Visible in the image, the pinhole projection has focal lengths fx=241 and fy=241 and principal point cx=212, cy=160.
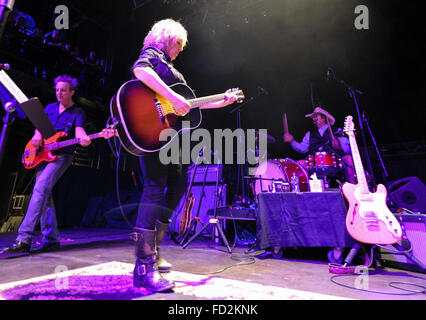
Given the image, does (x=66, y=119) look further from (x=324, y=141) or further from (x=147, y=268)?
(x=324, y=141)

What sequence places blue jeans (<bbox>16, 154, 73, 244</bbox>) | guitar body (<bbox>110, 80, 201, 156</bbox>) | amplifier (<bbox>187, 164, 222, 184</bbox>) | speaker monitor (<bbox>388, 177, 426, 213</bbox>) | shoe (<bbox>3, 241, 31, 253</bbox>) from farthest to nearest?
amplifier (<bbox>187, 164, 222, 184</bbox>), speaker monitor (<bbox>388, 177, 426, 213</bbox>), blue jeans (<bbox>16, 154, 73, 244</bbox>), shoe (<bbox>3, 241, 31, 253</bbox>), guitar body (<bbox>110, 80, 201, 156</bbox>)

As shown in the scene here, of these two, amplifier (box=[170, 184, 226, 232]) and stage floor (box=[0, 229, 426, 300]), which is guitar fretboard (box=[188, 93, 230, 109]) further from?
amplifier (box=[170, 184, 226, 232])

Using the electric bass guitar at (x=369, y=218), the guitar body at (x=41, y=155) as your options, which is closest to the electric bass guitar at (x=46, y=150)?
the guitar body at (x=41, y=155)

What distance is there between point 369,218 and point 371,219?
17mm

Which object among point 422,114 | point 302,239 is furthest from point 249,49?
point 302,239

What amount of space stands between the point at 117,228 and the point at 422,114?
717cm

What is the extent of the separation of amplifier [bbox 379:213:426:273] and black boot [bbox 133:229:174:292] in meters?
2.04

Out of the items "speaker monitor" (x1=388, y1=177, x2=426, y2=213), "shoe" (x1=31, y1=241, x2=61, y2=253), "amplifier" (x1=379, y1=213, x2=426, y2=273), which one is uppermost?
"speaker monitor" (x1=388, y1=177, x2=426, y2=213)

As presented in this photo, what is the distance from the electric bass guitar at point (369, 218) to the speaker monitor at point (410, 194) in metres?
2.71

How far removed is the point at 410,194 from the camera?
4.40 m

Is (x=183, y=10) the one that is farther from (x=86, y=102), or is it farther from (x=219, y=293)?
(x=219, y=293)

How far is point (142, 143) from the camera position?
1.49m

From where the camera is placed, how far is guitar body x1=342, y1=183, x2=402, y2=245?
1982 mm

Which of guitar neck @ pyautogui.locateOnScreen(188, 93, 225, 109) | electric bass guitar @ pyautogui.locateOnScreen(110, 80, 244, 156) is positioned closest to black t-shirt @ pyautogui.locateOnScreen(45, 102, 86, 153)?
electric bass guitar @ pyautogui.locateOnScreen(110, 80, 244, 156)
